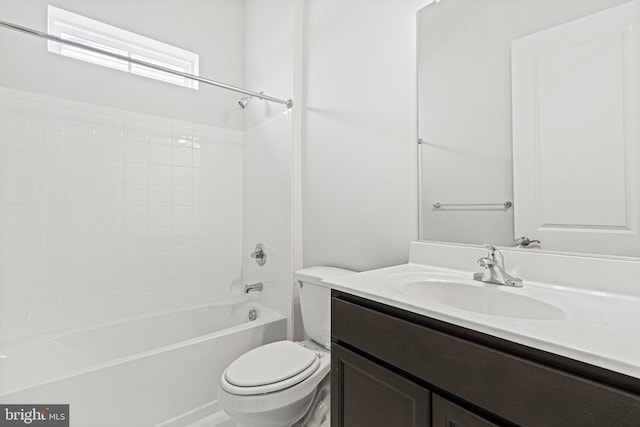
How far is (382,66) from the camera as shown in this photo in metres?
1.51

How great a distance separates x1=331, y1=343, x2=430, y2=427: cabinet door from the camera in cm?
75

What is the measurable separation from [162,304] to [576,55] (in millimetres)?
2479

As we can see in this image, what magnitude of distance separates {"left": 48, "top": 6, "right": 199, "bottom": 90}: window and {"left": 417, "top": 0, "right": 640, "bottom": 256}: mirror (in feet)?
5.55

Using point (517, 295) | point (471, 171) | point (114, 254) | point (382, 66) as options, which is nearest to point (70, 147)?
point (114, 254)

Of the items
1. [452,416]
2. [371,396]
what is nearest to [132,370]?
[371,396]

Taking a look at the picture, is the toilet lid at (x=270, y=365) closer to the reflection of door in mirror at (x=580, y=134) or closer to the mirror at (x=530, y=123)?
the mirror at (x=530, y=123)

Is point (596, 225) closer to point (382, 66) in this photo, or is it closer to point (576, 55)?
point (576, 55)

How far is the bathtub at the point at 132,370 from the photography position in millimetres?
1281

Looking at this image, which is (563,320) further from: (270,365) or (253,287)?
(253,287)

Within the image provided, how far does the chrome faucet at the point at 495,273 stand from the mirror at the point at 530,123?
0.42 feet

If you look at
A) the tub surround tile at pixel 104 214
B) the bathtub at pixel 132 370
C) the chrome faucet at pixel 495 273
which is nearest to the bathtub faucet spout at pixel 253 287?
the bathtub at pixel 132 370

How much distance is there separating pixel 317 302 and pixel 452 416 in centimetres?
94

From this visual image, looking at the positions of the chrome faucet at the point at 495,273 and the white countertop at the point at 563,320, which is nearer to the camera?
the white countertop at the point at 563,320

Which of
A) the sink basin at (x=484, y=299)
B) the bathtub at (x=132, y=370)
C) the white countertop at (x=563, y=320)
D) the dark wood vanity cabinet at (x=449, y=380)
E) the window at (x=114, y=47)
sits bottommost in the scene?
the bathtub at (x=132, y=370)
